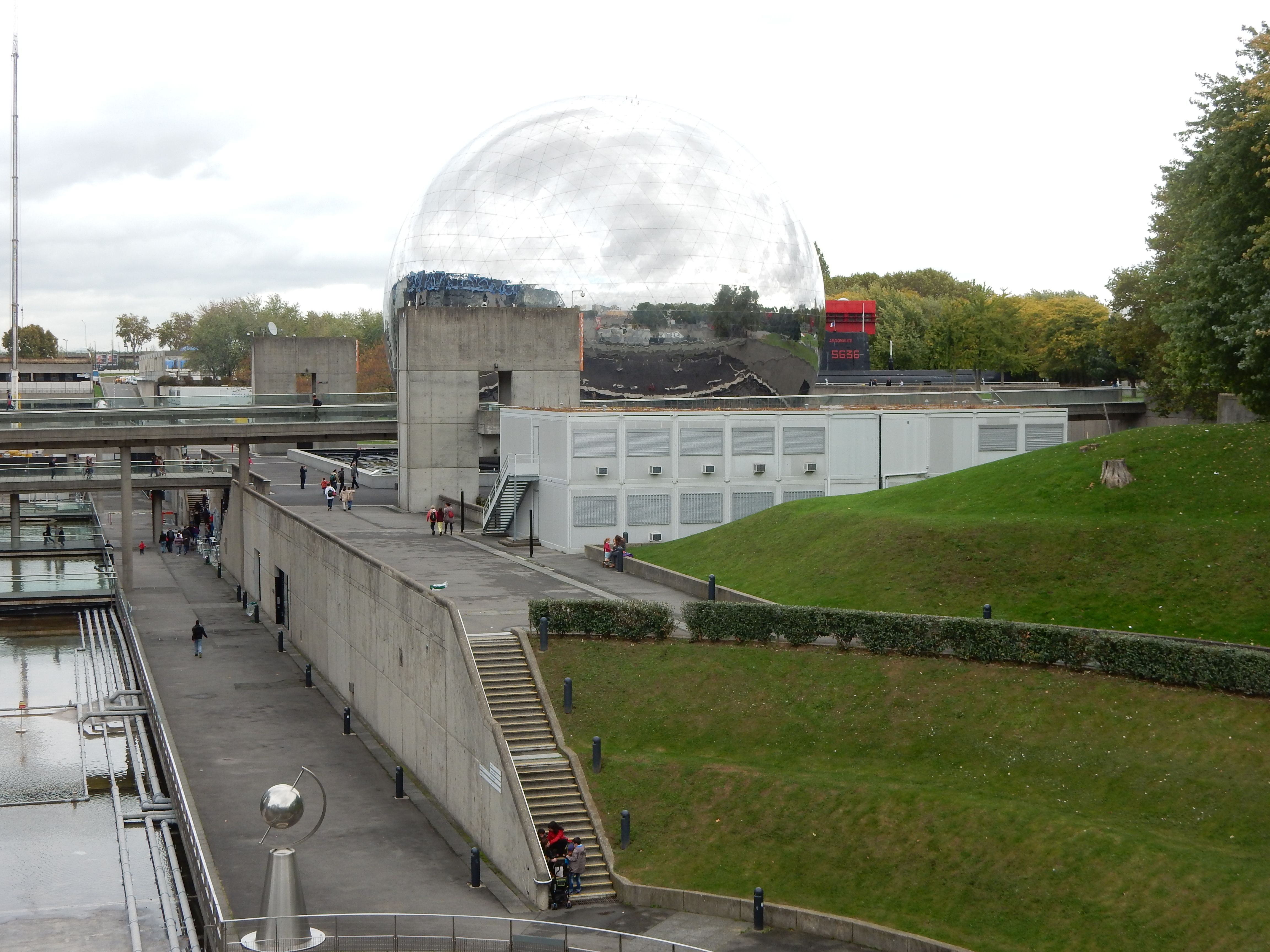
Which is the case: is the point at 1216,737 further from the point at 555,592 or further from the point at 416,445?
the point at 416,445

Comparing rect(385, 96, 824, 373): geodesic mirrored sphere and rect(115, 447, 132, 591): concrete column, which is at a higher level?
rect(385, 96, 824, 373): geodesic mirrored sphere

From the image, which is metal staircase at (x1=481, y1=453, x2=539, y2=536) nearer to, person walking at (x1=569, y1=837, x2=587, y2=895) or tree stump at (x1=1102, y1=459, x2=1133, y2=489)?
tree stump at (x1=1102, y1=459, x2=1133, y2=489)

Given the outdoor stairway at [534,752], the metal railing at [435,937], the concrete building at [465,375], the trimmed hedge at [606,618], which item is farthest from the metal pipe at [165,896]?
the concrete building at [465,375]

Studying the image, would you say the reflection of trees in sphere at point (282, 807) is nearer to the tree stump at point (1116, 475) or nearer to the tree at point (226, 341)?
the tree stump at point (1116, 475)

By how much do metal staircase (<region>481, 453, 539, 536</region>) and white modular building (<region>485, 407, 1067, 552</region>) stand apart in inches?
1.7

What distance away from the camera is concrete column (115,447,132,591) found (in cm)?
5222

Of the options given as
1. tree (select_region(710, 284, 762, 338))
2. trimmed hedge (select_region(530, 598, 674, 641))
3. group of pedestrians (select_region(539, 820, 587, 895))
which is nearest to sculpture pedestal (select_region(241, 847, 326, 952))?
group of pedestrians (select_region(539, 820, 587, 895))

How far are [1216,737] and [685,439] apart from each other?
21.5 meters

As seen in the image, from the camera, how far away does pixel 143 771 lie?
3170 cm

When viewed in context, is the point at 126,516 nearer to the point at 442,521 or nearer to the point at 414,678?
the point at 442,521

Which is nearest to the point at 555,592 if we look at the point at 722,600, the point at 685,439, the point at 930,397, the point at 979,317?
the point at 722,600

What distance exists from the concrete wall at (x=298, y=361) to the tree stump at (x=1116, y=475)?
1833 inches

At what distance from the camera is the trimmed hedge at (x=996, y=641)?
76.8ft

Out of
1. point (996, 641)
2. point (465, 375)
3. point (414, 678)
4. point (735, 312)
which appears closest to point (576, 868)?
point (414, 678)
